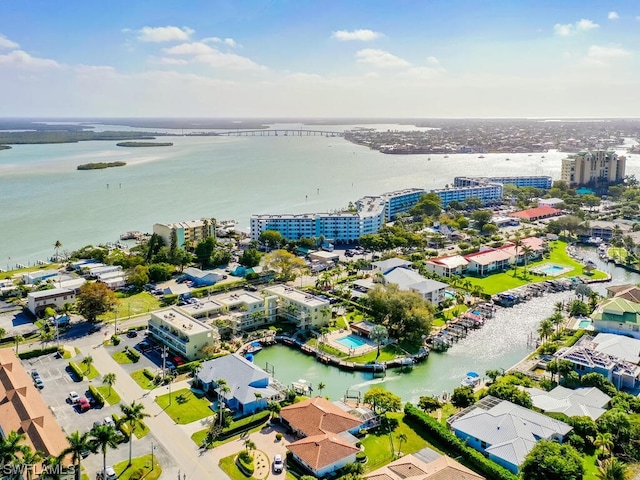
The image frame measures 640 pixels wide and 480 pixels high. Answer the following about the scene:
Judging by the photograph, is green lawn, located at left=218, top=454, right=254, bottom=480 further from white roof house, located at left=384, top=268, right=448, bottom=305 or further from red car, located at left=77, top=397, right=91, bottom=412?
white roof house, located at left=384, top=268, right=448, bottom=305

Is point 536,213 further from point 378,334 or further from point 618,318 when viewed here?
point 378,334

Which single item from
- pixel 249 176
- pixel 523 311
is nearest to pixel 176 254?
pixel 523 311

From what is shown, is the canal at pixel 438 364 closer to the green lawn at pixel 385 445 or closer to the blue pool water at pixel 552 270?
the green lawn at pixel 385 445

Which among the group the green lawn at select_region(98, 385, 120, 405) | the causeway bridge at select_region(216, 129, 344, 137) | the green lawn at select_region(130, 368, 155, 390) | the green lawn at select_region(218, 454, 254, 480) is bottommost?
the green lawn at select_region(218, 454, 254, 480)

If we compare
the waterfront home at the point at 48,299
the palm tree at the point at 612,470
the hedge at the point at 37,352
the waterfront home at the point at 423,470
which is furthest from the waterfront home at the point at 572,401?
the waterfront home at the point at 48,299

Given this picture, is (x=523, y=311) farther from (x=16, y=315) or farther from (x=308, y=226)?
(x=16, y=315)

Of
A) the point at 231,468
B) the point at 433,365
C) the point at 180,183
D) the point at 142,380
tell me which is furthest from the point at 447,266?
the point at 180,183

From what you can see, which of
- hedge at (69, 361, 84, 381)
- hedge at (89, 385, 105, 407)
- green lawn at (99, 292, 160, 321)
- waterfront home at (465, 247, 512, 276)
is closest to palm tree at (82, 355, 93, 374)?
hedge at (69, 361, 84, 381)
